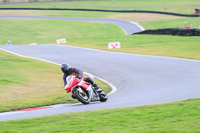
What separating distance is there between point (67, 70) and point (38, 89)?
10.8 feet

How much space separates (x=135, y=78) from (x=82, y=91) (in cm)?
531

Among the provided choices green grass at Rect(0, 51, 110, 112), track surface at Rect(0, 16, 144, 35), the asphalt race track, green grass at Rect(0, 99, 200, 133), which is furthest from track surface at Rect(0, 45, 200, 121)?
track surface at Rect(0, 16, 144, 35)

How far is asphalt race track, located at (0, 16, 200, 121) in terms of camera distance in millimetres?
11398

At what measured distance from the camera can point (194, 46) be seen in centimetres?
2759

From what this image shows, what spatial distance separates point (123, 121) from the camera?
27.4ft

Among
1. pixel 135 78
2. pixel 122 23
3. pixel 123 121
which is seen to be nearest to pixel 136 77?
pixel 135 78

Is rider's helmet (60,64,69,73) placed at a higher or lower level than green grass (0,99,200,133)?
higher

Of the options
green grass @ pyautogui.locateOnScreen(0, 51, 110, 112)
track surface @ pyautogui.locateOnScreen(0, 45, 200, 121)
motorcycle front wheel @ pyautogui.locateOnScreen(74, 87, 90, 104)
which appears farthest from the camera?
green grass @ pyautogui.locateOnScreen(0, 51, 110, 112)

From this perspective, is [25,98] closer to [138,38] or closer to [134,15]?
[138,38]

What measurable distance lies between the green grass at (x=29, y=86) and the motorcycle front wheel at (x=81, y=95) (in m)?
1.20

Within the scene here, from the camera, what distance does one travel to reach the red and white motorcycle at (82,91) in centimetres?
1167

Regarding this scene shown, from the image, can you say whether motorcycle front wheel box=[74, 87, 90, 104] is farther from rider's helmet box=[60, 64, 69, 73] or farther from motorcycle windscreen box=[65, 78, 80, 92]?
rider's helmet box=[60, 64, 69, 73]

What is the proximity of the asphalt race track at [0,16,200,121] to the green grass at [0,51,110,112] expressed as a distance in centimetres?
85

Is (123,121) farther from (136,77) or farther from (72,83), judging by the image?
(136,77)
